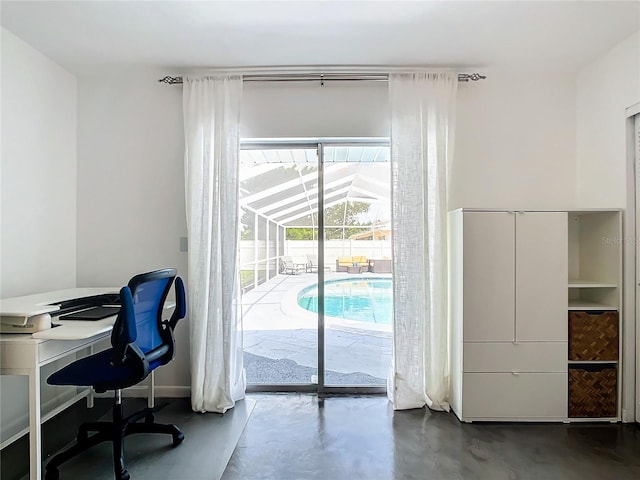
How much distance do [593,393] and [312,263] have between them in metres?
2.25

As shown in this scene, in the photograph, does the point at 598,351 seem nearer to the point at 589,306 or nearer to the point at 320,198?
the point at 589,306

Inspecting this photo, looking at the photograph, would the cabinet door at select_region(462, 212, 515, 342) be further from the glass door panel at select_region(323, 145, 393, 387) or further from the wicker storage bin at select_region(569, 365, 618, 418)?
the glass door panel at select_region(323, 145, 393, 387)

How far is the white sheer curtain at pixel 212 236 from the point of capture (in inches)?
106

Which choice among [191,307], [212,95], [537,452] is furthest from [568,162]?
[191,307]

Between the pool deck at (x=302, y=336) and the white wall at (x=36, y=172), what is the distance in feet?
4.85

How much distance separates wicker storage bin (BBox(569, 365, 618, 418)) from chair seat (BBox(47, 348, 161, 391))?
2.85 metres

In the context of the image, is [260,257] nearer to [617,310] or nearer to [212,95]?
[212,95]

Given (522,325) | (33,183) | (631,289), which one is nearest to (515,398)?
(522,325)

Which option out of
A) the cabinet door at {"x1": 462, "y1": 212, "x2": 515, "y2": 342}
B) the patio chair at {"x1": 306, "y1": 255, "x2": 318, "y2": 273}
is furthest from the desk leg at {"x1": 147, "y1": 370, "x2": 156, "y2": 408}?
the cabinet door at {"x1": 462, "y1": 212, "x2": 515, "y2": 342}

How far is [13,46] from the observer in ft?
7.77

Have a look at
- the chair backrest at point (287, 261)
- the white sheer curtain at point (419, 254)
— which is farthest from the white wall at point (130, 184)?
the white sheer curtain at point (419, 254)

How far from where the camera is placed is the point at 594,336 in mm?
2525

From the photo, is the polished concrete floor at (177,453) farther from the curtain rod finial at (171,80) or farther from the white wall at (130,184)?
the curtain rod finial at (171,80)

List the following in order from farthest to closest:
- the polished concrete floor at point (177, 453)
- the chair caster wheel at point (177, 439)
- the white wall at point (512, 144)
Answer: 1. the white wall at point (512, 144)
2. the chair caster wheel at point (177, 439)
3. the polished concrete floor at point (177, 453)
